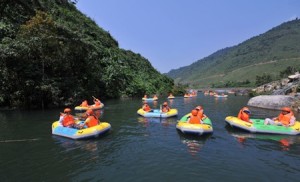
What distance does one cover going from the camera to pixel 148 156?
40.7 feet

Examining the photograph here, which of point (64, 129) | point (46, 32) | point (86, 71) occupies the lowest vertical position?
point (64, 129)

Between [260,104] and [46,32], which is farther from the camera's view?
[260,104]

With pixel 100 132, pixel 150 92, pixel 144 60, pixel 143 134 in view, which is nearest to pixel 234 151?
pixel 143 134

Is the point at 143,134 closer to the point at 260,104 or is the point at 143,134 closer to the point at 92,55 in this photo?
the point at 260,104

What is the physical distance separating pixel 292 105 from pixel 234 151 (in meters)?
18.1

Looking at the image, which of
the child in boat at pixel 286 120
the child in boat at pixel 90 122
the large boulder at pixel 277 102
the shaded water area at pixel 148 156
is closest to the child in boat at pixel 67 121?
the child in boat at pixel 90 122

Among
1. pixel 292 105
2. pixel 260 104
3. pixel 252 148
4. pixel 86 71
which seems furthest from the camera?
pixel 86 71

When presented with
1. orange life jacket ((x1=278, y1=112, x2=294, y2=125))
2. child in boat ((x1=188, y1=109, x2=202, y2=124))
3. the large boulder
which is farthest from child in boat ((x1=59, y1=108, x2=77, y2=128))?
the large boulder

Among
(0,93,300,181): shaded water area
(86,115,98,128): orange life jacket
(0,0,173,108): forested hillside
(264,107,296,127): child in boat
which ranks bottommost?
(0,93,300,181): shaded water area

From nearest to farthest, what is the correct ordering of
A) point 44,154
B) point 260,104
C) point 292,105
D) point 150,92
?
point 44,154
point 292,105
point 260,104
point 150,92

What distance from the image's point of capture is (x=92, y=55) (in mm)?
38656

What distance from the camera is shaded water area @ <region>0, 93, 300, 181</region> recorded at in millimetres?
10195

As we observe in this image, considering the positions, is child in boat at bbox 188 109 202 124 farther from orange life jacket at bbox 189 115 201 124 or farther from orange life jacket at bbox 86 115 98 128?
orange life jacket at bbox 86 115 98 128

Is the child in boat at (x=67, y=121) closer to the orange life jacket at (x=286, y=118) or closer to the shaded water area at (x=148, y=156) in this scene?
the shaded water area at (x=148, y=156)
